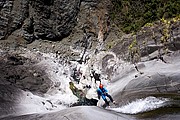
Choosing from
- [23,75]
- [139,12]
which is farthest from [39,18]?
[139,12]

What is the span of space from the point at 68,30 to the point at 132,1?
6627 millimetres

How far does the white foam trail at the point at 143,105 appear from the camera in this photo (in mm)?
12789

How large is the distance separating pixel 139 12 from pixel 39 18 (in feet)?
31.1

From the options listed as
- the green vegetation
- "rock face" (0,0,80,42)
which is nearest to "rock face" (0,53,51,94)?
"rock face" (0,0,80,42)

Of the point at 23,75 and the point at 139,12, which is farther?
the point at 139,12

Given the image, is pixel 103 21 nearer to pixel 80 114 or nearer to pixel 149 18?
pixel 149 18

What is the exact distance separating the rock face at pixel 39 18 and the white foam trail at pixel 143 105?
48.8ft

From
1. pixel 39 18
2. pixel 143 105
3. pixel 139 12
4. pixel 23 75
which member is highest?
pixel 39 18

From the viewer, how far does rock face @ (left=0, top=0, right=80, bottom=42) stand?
87.7ft

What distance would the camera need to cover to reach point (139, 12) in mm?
25844

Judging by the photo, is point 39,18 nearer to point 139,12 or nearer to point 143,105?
point 139,12

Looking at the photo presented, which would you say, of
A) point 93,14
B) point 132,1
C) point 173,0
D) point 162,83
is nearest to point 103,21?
point 93,14

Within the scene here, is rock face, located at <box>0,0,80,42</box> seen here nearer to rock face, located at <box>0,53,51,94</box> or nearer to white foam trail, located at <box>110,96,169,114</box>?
rock face, located at <box>0,53,51,94</box>

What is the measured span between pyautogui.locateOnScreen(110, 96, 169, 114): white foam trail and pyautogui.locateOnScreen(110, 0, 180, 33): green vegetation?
11.5 meters
